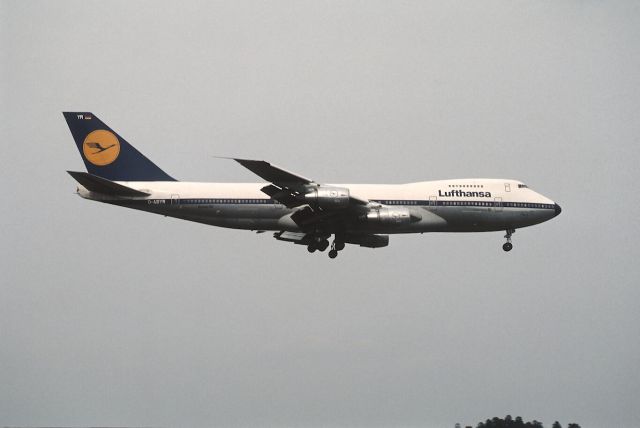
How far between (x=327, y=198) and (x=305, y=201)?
1.23 m

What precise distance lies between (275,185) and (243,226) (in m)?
3.63

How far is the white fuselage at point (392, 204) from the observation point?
51594 millimetres

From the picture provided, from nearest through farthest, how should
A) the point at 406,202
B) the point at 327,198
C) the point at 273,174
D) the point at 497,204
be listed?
the point at 273,174 < the point at 327,198 < the point at 406,202 < the point at 497,204

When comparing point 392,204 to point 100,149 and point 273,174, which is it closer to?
point 273,174

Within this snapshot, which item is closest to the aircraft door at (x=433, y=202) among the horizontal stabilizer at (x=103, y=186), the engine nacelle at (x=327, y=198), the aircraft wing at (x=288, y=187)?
the aircraft wing at (x=288, y=187)

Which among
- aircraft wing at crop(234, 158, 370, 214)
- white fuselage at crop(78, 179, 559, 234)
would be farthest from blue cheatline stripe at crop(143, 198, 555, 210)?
aircraft wing at crop(234, 158, 370, 214)

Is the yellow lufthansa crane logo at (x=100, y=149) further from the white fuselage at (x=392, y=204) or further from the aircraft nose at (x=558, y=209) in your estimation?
the aircraft nose at (x=558, y=209)

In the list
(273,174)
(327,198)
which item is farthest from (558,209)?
(273,174)

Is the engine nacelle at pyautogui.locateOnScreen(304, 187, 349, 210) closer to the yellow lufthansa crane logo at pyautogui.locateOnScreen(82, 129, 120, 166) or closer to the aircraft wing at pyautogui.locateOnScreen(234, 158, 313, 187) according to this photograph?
the aircraft wing at pyautogui.locateOnScreen(234, 158, 313, 187)

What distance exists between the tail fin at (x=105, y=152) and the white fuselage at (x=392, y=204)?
1241 mm

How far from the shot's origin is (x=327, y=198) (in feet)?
161

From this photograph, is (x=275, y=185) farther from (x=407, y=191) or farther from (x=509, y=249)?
(x=509, y=249)

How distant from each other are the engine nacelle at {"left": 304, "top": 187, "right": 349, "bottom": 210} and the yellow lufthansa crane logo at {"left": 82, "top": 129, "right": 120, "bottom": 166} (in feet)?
39.9

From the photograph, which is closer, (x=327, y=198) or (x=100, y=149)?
(x=327, y=198)
